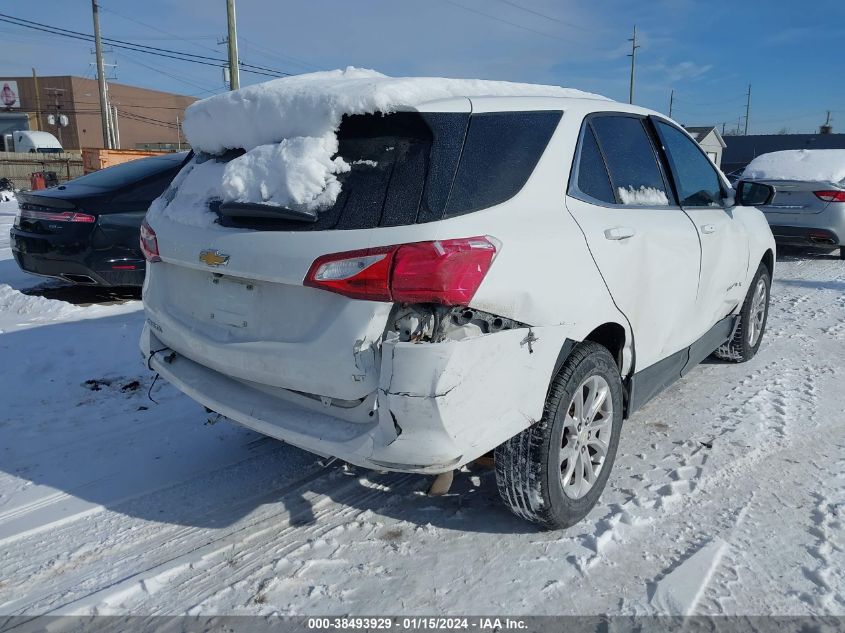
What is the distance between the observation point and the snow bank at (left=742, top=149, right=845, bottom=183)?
9.98m

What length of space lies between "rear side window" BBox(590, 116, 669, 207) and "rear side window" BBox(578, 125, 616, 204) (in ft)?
0.19

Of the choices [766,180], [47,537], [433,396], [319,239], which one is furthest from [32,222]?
[766,180]

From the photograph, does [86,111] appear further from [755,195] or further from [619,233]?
[619,233]

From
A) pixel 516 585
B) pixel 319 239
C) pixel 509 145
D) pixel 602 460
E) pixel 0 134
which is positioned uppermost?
pixel 0 134

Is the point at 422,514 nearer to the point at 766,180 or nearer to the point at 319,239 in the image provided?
the point at 319,239

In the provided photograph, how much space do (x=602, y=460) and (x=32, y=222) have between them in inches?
241

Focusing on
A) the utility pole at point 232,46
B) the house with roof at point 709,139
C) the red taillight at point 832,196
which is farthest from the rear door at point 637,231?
the house with roof at point 709,139

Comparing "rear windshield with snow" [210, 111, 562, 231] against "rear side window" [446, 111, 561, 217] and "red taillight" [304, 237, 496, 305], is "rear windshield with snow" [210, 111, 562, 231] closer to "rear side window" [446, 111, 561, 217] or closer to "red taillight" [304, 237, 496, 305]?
"rear side window" [446, 111, 561, 217]

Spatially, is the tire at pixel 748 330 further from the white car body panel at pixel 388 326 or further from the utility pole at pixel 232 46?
the utility pole at pixel 232 46

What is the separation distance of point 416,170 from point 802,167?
10.4 m

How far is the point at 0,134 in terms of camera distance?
50000 mm

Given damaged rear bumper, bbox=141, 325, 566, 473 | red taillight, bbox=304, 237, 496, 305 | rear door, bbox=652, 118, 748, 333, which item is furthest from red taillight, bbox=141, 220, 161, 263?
rear door, bbox=652, 118, 748, 333

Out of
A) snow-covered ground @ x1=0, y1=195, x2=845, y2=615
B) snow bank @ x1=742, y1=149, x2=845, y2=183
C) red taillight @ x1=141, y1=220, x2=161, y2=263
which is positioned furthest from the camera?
snow bank @ x1=742, y1=149, x2=845, y2=183

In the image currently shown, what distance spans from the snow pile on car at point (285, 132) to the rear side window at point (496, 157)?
9.0 inches
